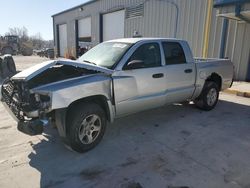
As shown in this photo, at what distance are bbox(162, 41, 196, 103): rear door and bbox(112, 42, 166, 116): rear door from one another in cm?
21

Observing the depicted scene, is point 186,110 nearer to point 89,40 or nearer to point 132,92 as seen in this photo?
point 132,92

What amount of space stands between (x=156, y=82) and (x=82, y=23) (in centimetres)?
2198

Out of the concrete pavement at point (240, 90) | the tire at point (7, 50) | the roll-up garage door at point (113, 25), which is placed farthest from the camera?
the tire at point (7, 50)

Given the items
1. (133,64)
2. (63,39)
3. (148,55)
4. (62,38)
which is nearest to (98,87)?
(133,64)

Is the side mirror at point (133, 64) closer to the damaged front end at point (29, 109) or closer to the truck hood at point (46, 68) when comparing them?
the truck hood at point (46, 68)

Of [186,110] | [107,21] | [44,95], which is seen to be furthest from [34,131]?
[107,21]

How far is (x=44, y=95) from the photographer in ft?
11.2

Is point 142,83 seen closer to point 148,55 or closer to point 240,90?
point 148,55

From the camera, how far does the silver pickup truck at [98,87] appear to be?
3.42 meters

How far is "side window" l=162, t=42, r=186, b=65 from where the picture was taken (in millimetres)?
5039

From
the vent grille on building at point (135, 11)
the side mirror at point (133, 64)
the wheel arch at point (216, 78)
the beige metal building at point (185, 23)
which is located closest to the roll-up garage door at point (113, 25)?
the beige metal building at point (185, 23)

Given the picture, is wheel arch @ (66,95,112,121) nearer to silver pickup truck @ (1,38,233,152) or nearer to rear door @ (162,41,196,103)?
silver pickup truck @ (1,38,233,152)

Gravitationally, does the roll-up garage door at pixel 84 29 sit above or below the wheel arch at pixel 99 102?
above

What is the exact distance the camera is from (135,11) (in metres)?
16.9
